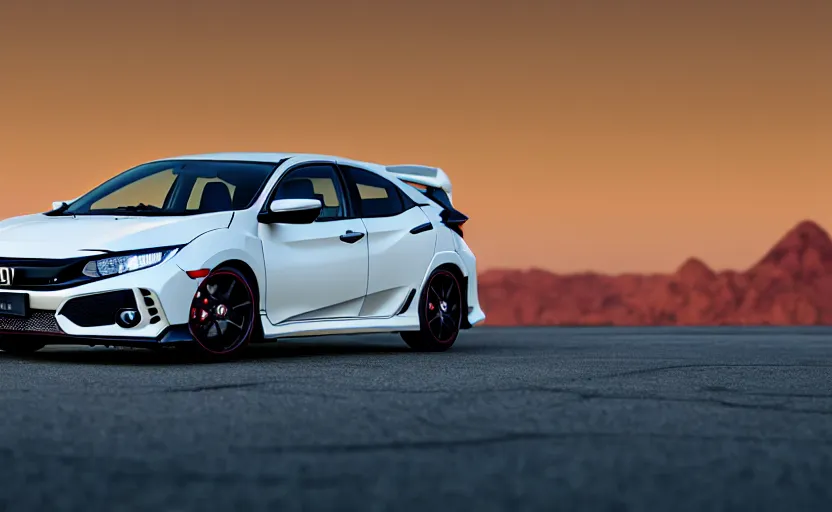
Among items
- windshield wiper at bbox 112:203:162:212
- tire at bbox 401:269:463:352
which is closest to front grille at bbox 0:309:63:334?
windshield wiper at bbox 112:203:162:212

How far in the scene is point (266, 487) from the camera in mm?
4191

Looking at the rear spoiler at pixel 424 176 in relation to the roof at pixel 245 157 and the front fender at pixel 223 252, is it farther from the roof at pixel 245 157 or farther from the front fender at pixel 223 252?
the front fender at pixel 223 252

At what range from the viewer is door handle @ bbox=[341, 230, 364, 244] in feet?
33.5

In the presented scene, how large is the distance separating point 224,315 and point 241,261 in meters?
0.40

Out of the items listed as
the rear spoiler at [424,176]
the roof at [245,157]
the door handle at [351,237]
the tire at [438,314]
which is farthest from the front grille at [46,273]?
the rear spoiler at [424,176]

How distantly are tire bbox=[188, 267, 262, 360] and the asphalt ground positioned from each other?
0.95 ft

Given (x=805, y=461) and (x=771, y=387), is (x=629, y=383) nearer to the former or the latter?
(x=771, y=387)

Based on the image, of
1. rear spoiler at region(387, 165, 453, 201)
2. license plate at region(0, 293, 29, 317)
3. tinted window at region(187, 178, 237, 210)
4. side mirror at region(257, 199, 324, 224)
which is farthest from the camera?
rear spoiler at region(387, 165, 453, 201)

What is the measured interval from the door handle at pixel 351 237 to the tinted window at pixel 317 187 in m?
0.16

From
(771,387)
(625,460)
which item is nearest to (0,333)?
A: (771,387)

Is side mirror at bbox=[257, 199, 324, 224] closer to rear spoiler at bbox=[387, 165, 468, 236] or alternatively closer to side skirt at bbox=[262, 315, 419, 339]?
side skirt at bbox=[262, 315, 419, 339]

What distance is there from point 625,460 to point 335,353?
244 inches

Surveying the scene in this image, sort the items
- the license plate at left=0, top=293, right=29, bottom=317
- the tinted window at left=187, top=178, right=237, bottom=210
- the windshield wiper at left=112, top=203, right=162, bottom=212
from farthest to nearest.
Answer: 1. the tinted window at left=187, top=178, right=237, bottom=210
2. the windshield wiper at left=112, top=203, right=162, bottom=212
3. the license plate at left=0, top=293, right=29, bottom=317

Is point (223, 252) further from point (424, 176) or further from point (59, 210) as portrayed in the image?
point (424, 176)
